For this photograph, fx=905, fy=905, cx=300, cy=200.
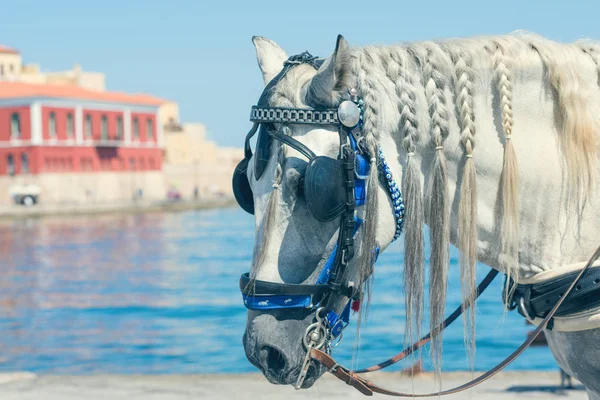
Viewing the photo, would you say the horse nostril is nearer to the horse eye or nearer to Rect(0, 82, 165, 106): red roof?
the horse eye

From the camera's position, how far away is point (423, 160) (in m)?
2.01

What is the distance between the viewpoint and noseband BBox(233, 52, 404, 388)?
189cm

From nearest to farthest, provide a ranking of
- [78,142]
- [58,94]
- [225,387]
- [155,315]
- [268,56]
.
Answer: [268,56], [225,387], [155,315], [58,94], [78,142]

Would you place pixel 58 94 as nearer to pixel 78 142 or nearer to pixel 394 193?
pixel 78 142

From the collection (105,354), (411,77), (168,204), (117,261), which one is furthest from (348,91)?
(168,204)

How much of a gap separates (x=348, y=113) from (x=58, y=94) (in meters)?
59.2

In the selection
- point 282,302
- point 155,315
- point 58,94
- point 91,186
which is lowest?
point 91,186

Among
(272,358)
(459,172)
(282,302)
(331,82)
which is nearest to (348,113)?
(331,82)

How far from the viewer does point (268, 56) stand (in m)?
2.15

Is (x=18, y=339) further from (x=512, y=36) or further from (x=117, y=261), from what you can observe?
(x=117, y=261)

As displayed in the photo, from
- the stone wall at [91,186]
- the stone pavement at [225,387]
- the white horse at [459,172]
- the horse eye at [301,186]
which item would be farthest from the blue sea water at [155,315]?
the stone wall at [91,186]

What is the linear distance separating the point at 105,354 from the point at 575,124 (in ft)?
30.3

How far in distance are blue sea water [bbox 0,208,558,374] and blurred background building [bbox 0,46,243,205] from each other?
24738 millimetres

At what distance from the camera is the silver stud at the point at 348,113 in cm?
191
